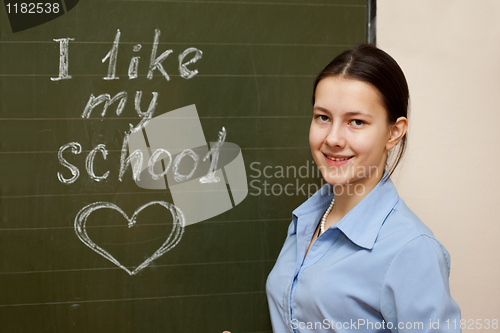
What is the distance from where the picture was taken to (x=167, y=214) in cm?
119

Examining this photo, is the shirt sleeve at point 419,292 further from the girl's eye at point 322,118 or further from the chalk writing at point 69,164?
the chalk writing at point 69,164

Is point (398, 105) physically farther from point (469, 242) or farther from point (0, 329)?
point (0, 329)

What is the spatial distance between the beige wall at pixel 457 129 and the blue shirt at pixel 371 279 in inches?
21.1

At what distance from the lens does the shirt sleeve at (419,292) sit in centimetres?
65

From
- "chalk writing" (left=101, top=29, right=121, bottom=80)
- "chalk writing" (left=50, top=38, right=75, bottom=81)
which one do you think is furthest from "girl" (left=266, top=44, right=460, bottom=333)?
"chalk writing" (left=50, top=38, right=75, bottom=81)

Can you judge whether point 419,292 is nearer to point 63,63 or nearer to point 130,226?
point 130,226

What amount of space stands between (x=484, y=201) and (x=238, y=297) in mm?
869

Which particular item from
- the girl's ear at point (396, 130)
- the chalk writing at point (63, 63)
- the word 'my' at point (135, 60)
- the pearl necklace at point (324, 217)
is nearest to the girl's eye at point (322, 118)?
the girl's ear at point (396, 130)

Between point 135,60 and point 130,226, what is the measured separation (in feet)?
1.64

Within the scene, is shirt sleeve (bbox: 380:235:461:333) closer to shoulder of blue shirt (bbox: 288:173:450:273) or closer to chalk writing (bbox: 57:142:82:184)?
shoulder of blue shirt (bbox: 288:173:450:273)

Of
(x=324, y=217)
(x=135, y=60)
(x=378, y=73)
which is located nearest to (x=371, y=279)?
(x=324, y=217)

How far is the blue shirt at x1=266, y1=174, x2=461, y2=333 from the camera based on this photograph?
0.66 meters

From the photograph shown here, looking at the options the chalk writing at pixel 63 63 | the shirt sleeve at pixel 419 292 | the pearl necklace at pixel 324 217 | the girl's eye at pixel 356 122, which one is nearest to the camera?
the shirt sleeve at pixel 419 292

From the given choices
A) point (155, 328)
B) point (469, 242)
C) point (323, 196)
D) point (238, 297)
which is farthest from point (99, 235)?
point (469, 242)
